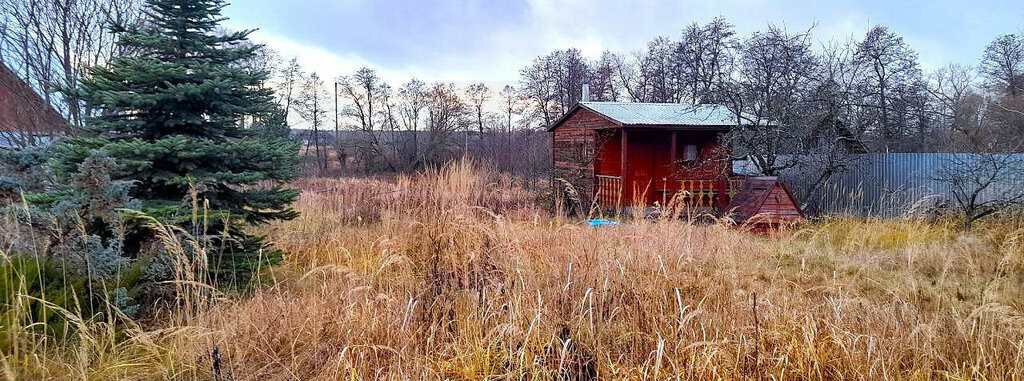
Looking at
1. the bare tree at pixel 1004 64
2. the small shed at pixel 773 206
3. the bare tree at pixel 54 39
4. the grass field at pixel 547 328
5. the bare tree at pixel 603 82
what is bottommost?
the grass field at pixel 547 328

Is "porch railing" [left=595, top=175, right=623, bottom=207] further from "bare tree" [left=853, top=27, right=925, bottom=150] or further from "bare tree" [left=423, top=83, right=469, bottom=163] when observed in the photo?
"bare tree" [left=423, top=83, right=469, bottom=163]

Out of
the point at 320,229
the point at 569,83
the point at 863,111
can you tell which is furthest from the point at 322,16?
the point at 569,83

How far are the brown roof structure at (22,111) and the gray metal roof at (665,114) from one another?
9250mm

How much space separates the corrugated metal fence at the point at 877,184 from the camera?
849cm

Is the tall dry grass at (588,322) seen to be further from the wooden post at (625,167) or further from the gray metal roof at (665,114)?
the gray metal roof at (665,114)

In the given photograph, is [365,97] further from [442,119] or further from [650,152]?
[650,152]

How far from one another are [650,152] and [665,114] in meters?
0.86

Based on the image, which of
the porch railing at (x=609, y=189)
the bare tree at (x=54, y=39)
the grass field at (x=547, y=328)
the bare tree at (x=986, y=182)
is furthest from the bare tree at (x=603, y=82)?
the grass field at (x=547, y=328)

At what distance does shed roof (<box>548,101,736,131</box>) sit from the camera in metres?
9.80

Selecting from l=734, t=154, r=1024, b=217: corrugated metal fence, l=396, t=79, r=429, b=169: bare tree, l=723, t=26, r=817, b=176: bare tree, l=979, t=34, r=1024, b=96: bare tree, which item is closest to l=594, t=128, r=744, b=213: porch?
l=723, t=26, r=817, b=176: bare tree

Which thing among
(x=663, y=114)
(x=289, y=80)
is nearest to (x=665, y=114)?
(x=663, y=114)

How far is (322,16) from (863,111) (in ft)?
32.1

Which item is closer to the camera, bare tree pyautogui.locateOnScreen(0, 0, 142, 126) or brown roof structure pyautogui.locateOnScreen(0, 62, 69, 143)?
brown roof structure pyautogui.locateOnScreen(0, 62, 69, 143)

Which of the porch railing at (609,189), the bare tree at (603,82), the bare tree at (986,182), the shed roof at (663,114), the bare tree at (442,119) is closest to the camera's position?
the bare tree at (986,182)
